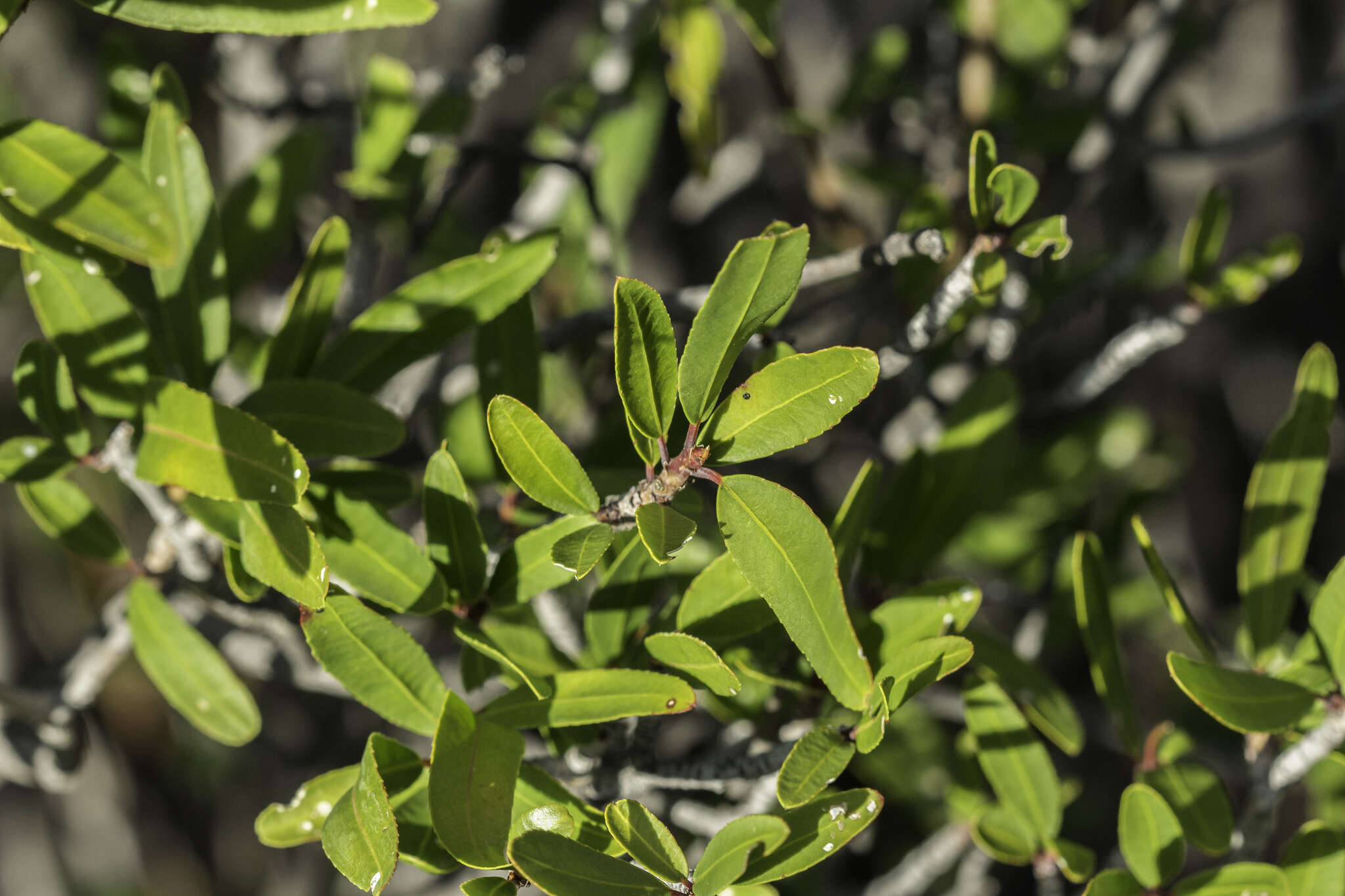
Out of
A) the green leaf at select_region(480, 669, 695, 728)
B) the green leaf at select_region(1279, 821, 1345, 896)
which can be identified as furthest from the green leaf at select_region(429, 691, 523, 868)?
the green leaf at select_region(1279, 821, 1345, 896)

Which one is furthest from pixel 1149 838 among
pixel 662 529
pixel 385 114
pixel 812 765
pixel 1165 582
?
pixel 385 114

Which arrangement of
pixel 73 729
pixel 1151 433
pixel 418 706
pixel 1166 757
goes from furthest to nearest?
pixel 1151 433, pixel 73 729, pixel 1166 757, pixel 418 706

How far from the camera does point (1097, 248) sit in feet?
4.12

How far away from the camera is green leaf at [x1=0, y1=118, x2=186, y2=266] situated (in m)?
0.35

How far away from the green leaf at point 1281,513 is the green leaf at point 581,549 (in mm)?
400

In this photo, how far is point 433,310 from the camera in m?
0.52

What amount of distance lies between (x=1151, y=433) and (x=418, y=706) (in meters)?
0.93

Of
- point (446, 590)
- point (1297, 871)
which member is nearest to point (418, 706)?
point (446, 590)

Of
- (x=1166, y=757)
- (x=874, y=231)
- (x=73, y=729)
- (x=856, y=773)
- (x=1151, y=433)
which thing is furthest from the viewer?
(x=874, y=231)

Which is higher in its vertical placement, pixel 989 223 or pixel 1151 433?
pixel 989 223

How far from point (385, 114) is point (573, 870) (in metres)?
0.60

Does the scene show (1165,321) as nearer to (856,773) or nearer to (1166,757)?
(1166,757)

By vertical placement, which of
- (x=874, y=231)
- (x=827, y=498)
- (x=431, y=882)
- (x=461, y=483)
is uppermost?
(x=461, y=483)

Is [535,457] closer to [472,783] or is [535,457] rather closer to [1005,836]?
[472,783]
